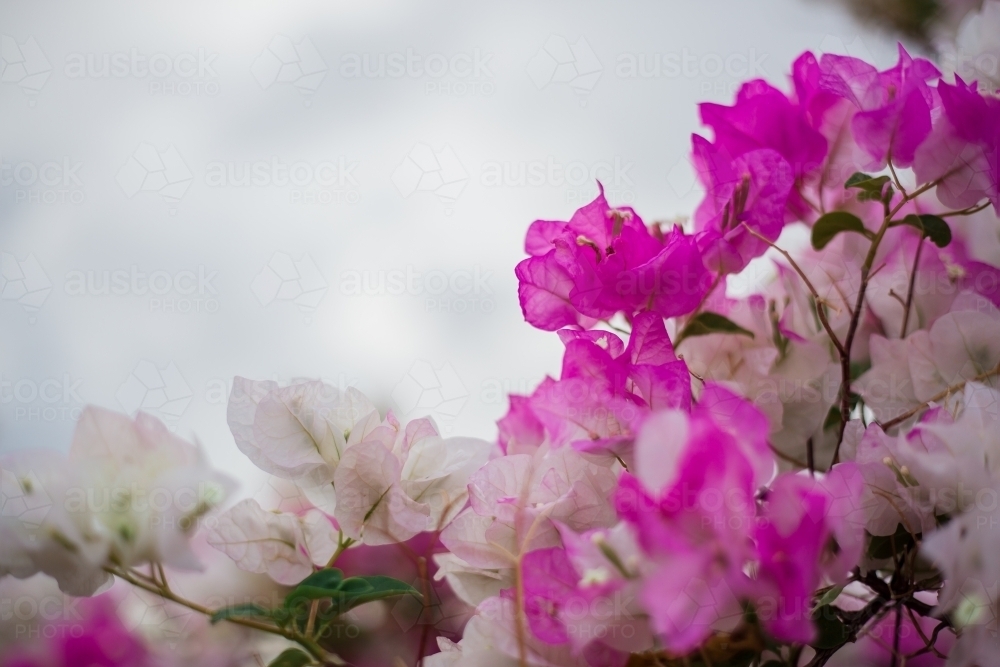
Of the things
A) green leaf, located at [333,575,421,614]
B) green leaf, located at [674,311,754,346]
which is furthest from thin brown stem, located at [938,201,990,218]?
green leaf, located at [333,575,421,614]

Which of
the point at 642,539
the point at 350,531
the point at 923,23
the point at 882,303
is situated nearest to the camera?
the point at 642,539

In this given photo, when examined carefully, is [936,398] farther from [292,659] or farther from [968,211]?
[292,659]

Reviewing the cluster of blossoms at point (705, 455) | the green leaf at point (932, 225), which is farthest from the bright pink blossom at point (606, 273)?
the green leaf at point (932, 225)

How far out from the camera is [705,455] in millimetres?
255

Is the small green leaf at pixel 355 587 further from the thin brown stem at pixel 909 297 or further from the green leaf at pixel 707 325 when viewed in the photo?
the thin brown stem at pixel 909 297

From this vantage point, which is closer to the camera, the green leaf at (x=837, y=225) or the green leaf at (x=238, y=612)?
the green leaf at (x=238, y=612)

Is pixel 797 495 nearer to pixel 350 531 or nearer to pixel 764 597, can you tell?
pixel 764 597

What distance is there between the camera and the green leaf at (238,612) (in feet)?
1.04

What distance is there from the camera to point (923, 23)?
5.02 ft

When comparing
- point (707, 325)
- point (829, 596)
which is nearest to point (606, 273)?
point (707, 325)

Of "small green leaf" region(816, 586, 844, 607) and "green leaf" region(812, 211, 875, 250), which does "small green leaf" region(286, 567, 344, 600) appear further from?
"green leaf" region(812, 211, 875, 250)

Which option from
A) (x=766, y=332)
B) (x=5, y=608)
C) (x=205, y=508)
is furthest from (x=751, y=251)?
(x=5, y=608)

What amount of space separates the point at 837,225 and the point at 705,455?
10.3 inches

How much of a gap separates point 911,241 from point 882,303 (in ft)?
0.14
